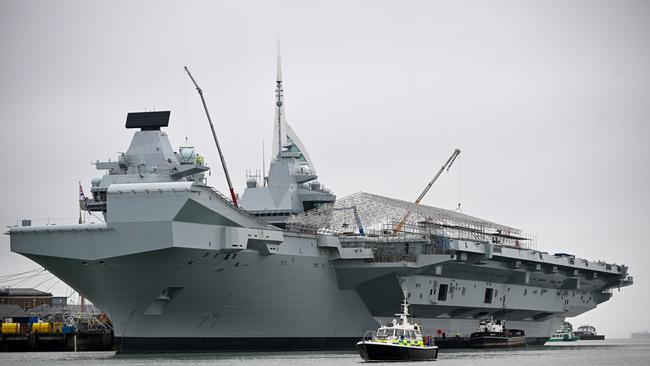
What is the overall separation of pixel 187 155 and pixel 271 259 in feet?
20.3

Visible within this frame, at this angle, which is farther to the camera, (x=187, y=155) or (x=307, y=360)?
(x=187, y=155)

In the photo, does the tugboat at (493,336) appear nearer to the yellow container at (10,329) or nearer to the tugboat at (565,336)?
the yellow container at (10,329)

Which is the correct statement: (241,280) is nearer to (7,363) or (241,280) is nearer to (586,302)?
(7,363)

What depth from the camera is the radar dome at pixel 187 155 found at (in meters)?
48.7

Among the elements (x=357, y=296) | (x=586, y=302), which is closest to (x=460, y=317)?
(x=357, y=296)

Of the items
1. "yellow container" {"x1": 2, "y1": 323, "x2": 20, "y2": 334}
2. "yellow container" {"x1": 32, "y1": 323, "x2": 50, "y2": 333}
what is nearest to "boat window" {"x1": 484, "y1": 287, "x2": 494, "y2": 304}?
"yellow container" {"x1": 32, "y1": 323, "x2": 50, "y2": 333}

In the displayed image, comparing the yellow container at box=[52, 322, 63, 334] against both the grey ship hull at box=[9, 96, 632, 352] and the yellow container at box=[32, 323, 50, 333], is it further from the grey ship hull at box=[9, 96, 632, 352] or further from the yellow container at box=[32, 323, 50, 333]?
the grey ship hull at box=[9, 96, 632, 352]

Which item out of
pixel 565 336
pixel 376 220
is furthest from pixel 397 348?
pixel 565 336

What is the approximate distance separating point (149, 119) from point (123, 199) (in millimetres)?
7917

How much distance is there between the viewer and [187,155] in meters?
48.7

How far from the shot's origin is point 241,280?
148ft

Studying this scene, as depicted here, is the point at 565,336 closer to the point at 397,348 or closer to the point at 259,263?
the point at 259,263

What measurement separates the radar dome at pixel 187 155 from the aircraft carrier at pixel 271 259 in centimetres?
7

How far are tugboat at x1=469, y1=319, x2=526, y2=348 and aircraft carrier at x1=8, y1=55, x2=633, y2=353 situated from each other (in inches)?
41.8
